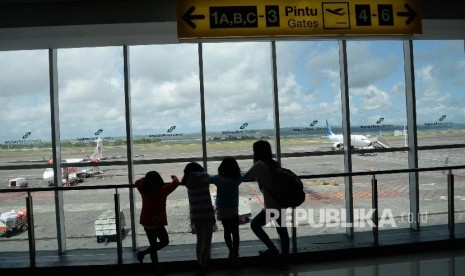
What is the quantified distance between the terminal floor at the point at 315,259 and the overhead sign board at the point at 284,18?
2.34 m

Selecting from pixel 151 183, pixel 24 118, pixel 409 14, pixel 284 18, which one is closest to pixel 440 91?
pixel 409 14

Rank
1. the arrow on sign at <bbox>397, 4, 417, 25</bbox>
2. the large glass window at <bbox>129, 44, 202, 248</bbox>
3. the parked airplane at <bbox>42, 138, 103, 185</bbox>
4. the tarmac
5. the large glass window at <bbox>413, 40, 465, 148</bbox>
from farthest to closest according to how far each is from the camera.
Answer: the large glass window at <bbox>413, 40, 465, 148</bbox>
the large glass window at <bbox>129, 44, 202, 248</bbox>
the parked airplane at <bbox>42, 138, 103, 185</bbox>
the tarmac
the arrow on sign at <bbox>397, 4, 417, 25</bbox>

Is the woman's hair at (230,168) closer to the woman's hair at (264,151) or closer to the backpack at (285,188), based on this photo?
Result: the woman's hair at (264,151)

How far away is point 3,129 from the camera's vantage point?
6328 millimetres

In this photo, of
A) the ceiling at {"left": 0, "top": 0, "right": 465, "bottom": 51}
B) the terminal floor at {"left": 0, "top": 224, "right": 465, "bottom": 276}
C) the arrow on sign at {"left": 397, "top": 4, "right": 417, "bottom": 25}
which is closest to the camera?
the terminal floor at {"left": 0, "top": 224, "right": 465, "bottom": 276}

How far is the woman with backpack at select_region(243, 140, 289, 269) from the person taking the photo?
356 centimetres

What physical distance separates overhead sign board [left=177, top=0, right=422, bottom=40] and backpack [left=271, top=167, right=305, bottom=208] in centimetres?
150

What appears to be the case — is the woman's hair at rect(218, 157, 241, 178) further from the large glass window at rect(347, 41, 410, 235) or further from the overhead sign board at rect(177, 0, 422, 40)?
the large glass window at rect(347, 41, 410, 235)

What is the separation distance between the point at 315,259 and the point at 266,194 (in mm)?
960

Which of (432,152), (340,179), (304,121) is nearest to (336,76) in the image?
(304,121)

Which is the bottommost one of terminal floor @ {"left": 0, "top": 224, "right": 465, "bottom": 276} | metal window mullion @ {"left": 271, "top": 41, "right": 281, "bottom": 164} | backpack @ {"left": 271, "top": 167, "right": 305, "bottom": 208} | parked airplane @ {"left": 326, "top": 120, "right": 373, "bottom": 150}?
terminal floor @ {"left": 0, "top": 224, "right": 465, "bottom": 276}

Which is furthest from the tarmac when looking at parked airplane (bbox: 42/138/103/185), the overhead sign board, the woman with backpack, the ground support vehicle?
the overhead sign board

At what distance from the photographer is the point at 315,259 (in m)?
3.91

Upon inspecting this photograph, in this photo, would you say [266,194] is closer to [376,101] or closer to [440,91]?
[376,101]
